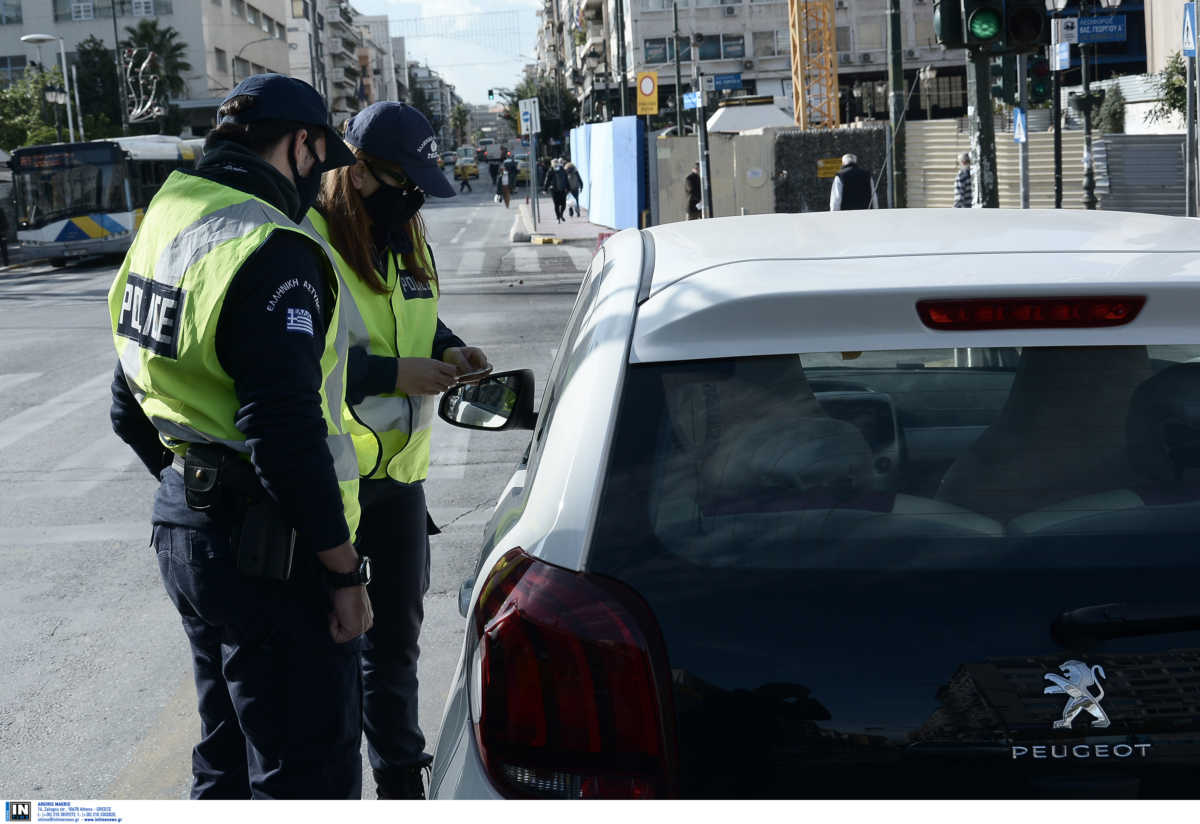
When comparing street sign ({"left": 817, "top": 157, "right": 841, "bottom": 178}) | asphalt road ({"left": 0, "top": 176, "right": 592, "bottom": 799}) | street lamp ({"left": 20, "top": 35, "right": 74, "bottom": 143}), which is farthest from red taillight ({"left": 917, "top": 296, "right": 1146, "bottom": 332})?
street lamp ({"left": 20, "top": 35, "right": 74, "bottom": 143})

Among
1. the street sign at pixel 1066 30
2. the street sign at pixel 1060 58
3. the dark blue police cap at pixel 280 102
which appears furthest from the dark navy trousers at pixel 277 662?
the street sign at pixel 1066 30

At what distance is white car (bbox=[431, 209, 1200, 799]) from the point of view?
1.71 metres

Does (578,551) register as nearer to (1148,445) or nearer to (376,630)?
(1148,445)

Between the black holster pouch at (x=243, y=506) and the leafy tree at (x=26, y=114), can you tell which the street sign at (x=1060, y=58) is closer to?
the black holster pouch at (x=243, y=506)

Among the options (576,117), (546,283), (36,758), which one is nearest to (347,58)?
(576,117)

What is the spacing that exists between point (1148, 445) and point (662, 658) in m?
0.81

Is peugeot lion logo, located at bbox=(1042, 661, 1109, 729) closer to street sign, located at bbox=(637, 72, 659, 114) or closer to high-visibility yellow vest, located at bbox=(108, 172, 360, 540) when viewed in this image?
high-visibility yellow vest, located at bbox=(108, 172, 360, 540)

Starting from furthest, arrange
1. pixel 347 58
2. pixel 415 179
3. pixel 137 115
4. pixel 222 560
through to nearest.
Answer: pixel 347 58 → pixel 137 115 → pixel 415 179 → pixel 222 560

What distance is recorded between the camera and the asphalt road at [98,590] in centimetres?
412

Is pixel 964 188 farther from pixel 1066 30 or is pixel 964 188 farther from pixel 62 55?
pixel 62 55

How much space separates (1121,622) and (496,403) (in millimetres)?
2165

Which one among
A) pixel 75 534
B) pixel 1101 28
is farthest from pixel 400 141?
pixel 1101 28

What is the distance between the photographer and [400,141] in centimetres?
329

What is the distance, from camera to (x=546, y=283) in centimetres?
2030
